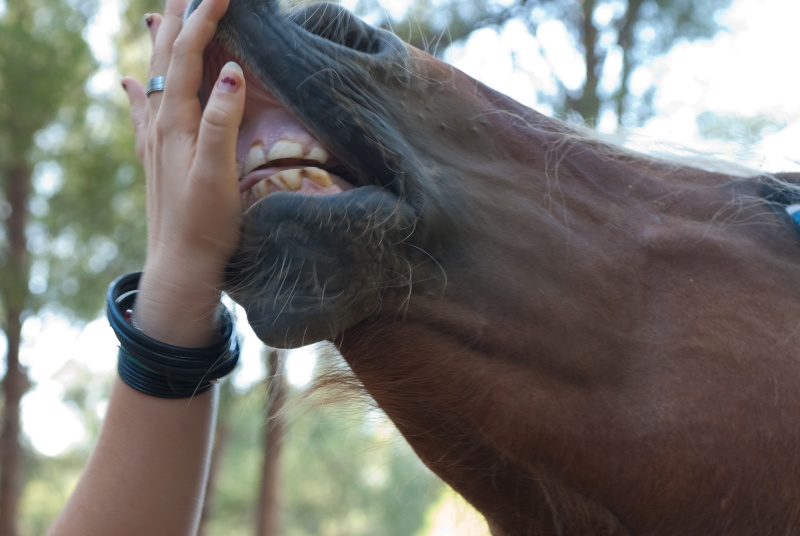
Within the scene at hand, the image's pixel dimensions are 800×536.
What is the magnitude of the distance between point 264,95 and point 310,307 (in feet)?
1.22

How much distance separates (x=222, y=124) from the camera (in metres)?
1.22

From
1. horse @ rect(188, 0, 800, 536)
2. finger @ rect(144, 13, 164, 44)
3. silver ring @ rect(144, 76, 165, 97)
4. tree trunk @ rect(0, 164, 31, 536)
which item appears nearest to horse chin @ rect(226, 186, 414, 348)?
horse @ rect(188, 0, 800, 536)

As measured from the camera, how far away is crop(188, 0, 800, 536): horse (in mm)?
1271

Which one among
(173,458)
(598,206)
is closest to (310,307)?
(173,458)

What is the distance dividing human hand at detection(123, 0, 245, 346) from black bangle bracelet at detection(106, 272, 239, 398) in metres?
0.02

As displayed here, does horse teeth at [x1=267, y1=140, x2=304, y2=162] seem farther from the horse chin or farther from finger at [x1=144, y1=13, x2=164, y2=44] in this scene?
finger at [x1=144, y1=13, x2=164, y2=44]

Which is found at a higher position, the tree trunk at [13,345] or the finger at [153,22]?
the finger at [153,22]

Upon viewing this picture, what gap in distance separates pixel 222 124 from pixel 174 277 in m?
0.33

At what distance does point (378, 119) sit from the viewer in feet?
4.32

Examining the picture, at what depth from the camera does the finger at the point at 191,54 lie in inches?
50.7

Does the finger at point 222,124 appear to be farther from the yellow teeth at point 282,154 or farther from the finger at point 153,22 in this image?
the finger at point 153,22

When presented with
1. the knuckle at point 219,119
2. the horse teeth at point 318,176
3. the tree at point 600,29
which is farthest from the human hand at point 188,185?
the tree at point 600,29

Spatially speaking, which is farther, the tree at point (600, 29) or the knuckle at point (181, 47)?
the tree at point (600, 29)

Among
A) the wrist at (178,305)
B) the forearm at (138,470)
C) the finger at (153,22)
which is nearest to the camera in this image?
the wrist at (178,305)
